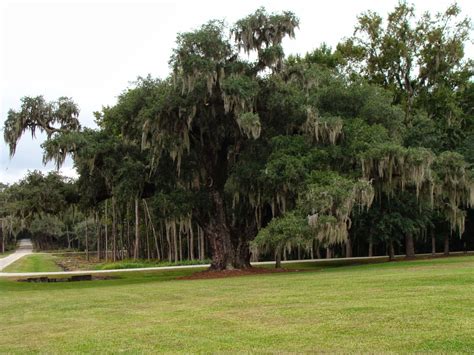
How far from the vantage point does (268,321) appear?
9461mm

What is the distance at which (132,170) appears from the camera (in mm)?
25828

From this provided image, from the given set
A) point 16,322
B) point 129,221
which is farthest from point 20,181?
point 129,221

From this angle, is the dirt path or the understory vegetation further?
the dirt path

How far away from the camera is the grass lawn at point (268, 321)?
7570 mm

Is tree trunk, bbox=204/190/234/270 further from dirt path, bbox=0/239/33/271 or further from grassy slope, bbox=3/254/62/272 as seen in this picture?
dirt path, bbox=0/239/33/271

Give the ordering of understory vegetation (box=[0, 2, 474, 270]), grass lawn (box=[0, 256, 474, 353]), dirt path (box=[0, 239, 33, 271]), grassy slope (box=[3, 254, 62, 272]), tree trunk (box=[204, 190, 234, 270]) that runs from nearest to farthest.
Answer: grass lawn (box=[0, 256, 474, 353]) → understory vegetation (box=[0, 2, 474, 270]) → tree trunk (box=[204, 190, 234, 270]) → grassy slope (box=[3, 254, 62, 272]) → dirt path (box=[0, 239, 33, 271])

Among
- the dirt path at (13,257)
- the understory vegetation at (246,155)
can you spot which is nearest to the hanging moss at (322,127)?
the understory vegetation at (246,155)

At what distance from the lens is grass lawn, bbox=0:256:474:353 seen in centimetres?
757

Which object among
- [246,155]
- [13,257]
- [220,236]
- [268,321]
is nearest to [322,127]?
[246,155]

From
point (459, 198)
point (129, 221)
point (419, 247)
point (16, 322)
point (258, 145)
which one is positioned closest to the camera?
point (16, 322)

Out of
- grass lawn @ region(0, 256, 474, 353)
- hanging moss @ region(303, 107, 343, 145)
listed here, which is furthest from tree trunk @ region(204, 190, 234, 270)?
grass lawn @ region(0, 256, 474, 353)

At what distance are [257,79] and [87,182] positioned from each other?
32.4 ft

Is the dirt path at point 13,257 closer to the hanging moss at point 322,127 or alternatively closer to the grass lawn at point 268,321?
the hanging moss at point 322,127

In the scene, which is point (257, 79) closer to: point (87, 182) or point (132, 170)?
point (132, 170)
